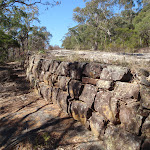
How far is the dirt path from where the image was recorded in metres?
2.47

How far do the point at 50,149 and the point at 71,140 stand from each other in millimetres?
403

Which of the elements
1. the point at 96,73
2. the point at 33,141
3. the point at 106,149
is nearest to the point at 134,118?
the point at 106,149

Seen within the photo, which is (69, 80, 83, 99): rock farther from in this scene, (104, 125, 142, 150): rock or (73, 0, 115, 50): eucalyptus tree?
(73, 0, 115, 50): eucalyptus tree

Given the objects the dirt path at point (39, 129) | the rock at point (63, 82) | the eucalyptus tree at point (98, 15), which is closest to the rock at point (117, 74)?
the dirt path at point (39, 129)

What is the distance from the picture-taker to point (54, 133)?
280 centimetres

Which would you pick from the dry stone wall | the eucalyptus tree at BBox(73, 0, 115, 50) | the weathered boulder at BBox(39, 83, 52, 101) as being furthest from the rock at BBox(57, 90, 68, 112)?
the eucalyptus tree at BBox(73, 0, 115, 50)

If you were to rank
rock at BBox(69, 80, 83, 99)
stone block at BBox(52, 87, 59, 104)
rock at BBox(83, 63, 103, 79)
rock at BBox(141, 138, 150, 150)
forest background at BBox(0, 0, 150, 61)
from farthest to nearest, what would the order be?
forest background at BBox(0, 0, 150, 61)
stone block at BBox(52, 87, 59, 104)
rock at BBox(69, 80, 83, 99)
rock at BBox(83, 63, 103, 79)
rock at BBox(141, 138, 150, 150)

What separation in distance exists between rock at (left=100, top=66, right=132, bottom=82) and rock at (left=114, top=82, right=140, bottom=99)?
101mm

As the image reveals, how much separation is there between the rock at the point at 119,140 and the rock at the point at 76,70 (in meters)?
1.34

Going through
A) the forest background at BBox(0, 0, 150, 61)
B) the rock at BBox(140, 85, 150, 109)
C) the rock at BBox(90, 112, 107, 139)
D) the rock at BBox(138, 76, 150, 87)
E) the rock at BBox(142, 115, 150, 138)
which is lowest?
the rock at BBox(90, 112, 107, 139)

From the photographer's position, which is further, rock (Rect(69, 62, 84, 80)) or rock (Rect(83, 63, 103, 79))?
rock (Rect(69, 62, 84, 80))

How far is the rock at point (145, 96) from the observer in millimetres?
1810

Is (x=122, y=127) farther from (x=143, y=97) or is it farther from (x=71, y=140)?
(x=71, y=140)

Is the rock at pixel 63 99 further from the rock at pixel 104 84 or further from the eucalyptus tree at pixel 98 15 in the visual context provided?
the eucalyptus tree at pixel 98 15
